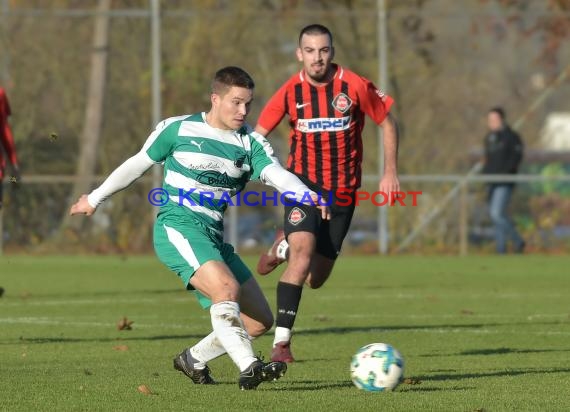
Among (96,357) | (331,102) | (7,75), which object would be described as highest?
(7,75)

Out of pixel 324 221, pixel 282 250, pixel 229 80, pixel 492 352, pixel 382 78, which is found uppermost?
pixel 382 78

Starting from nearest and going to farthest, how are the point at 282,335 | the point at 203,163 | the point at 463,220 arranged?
the point at 203,163, the point at 282,335, the point at 463,220

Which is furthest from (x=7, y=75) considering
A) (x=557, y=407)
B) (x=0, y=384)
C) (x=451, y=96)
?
(x=557, y=407)

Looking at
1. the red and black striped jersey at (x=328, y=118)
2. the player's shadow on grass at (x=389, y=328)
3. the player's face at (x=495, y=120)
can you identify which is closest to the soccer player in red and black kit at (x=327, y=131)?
the red and black striped jersey at (x=328, y=118)

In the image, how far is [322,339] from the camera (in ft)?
32.6

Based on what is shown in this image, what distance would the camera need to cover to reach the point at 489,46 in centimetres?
2489

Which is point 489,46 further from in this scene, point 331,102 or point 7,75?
point 331,102

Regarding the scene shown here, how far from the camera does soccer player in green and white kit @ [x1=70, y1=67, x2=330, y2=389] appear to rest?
7082 mm

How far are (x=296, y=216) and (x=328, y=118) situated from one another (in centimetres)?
79

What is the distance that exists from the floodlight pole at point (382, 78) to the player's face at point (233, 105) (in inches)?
570

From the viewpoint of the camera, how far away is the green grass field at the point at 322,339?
658cm

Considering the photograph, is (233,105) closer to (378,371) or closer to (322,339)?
(378,371)

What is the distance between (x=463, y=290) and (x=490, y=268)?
3.84 meters

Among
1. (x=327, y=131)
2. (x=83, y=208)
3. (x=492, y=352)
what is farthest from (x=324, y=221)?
(x=83, y=208)
